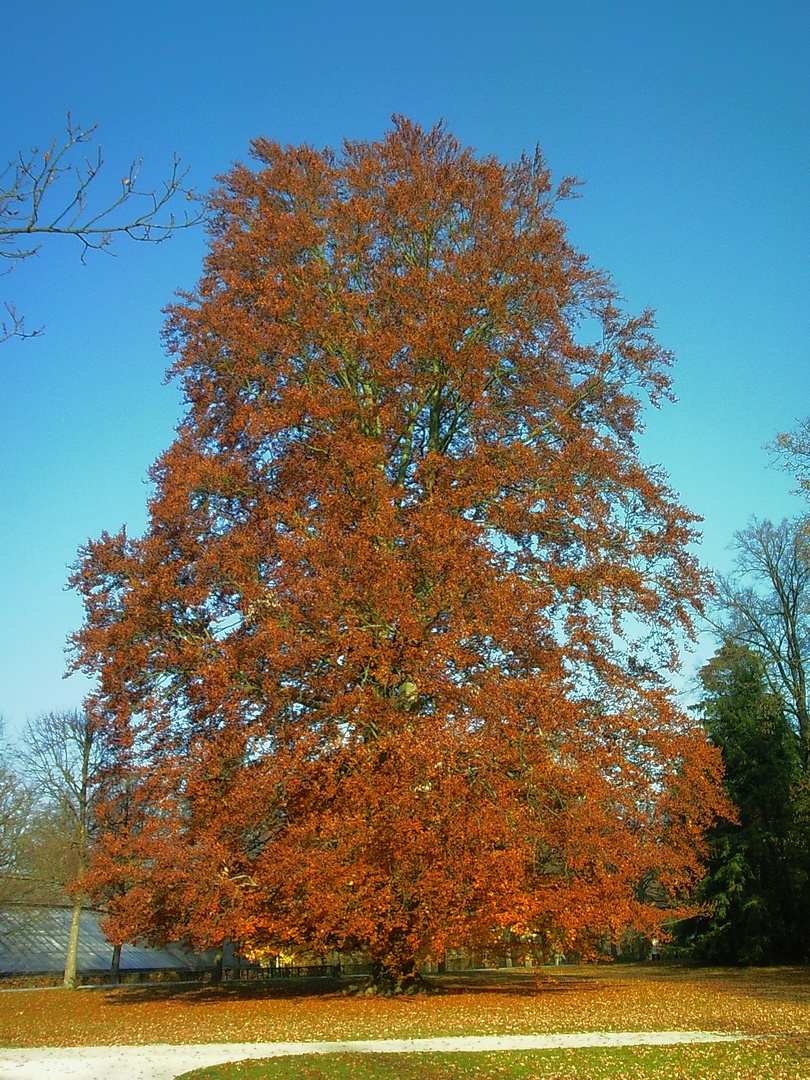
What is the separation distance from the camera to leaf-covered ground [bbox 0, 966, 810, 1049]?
11859mm

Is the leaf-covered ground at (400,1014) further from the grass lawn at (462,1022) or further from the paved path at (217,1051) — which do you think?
the paved path at (217,1051)

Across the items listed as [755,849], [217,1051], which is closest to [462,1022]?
[217,1051]

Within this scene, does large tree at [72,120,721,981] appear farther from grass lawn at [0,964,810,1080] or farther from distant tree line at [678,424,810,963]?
distant tree line at [678,424,810,963]

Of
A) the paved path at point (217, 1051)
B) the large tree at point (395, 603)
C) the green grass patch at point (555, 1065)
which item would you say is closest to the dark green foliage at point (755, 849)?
the large tree at point (395, 603)

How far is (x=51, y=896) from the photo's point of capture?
31.2m

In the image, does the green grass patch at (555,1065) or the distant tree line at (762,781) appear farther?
the distant tree line at (762,781)

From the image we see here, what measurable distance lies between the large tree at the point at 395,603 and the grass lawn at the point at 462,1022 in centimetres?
119

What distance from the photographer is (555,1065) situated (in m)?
8.74

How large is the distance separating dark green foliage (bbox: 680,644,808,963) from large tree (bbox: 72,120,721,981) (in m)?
14.5

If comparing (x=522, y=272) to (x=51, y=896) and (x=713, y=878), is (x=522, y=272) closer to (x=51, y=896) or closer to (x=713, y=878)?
(x=713, y=878)

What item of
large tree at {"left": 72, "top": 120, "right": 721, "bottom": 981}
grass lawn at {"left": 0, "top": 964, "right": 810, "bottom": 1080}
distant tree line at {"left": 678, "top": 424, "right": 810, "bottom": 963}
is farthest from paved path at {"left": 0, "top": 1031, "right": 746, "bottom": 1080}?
distant tree line at {"left": 678, "top": 424, "right": 810, "bottom": 963}

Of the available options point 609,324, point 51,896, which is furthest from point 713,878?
point 51,896

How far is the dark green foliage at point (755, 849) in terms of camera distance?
96.5 feet

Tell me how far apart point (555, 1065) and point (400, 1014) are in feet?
17.5
